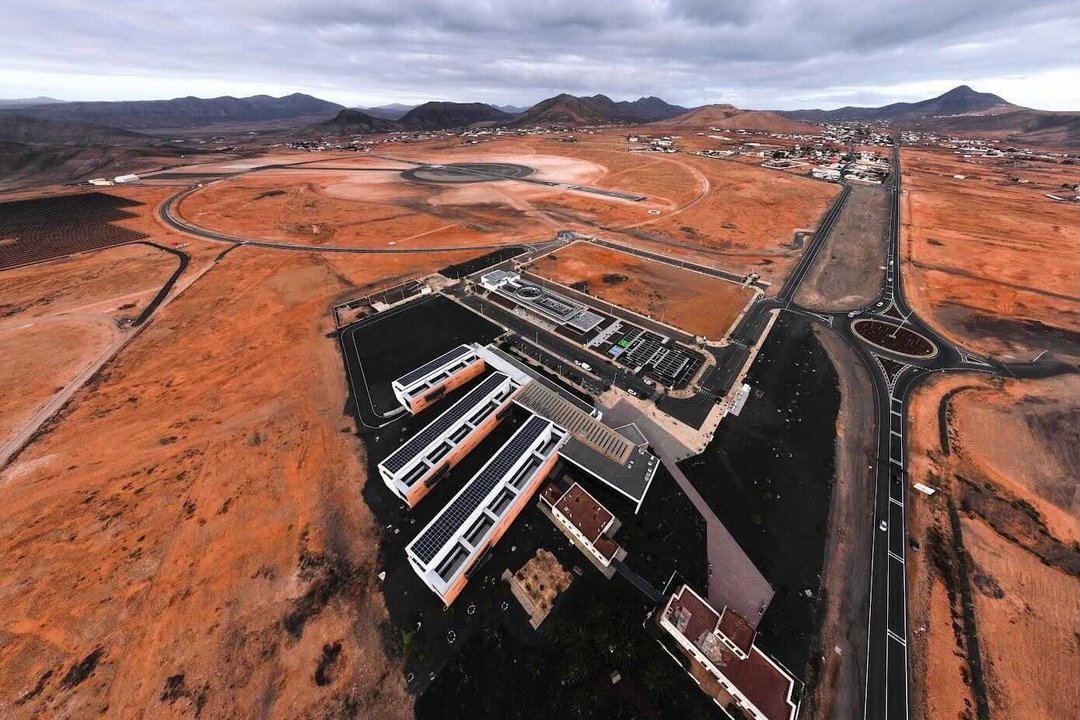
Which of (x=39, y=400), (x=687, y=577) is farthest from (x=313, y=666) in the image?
(x=39, y=400)

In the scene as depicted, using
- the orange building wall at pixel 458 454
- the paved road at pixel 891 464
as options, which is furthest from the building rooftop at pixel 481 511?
the paved road at pixel 891 464

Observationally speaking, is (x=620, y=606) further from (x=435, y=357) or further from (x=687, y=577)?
(x=435, y=357)

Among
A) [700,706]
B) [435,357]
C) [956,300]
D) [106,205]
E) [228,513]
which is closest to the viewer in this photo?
[700,706]

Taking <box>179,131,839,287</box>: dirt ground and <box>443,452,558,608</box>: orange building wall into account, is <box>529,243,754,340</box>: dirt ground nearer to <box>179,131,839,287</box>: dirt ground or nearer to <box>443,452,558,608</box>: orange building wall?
<box>179,131,839,287</box>: dirt ground

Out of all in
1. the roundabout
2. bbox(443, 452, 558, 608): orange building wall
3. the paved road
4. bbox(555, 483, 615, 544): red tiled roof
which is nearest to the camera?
the paved road

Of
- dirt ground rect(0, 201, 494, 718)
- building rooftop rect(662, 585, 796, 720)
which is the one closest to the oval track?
dirt ground rect(0, 201, 494, 718)

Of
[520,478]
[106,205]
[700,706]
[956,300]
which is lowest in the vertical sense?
[700,706]
